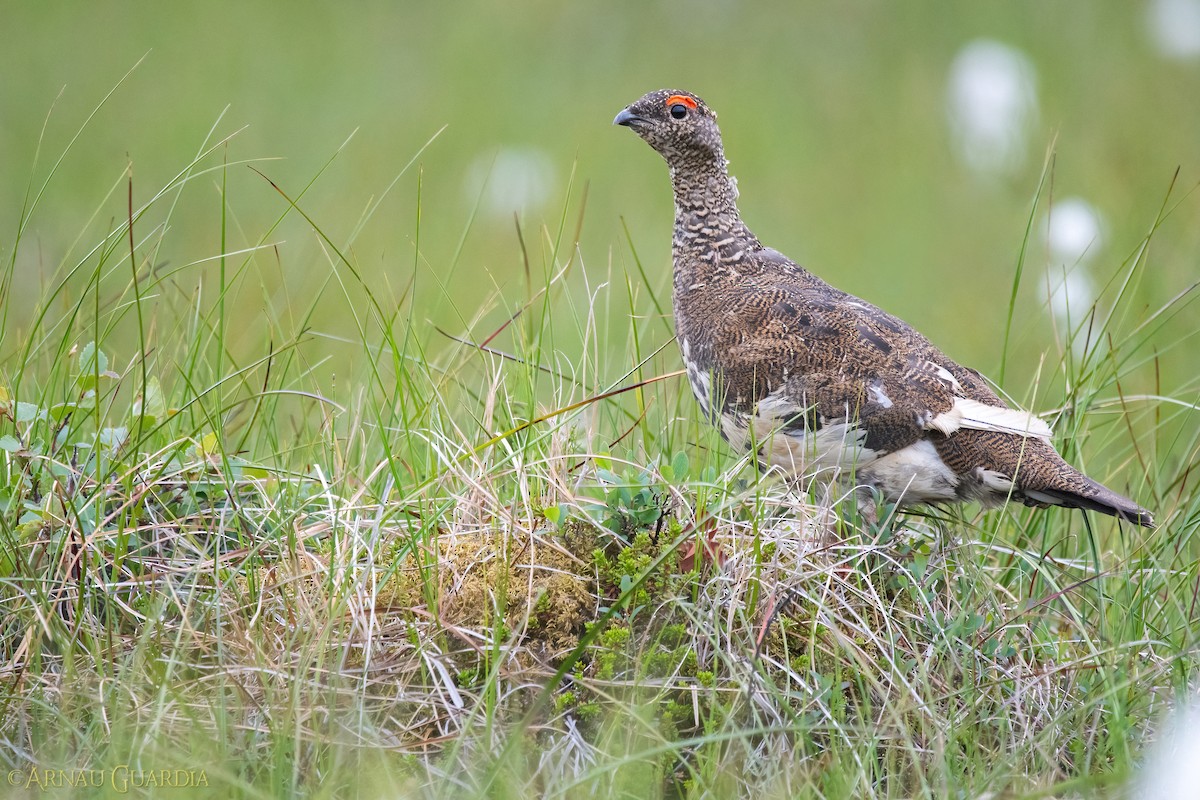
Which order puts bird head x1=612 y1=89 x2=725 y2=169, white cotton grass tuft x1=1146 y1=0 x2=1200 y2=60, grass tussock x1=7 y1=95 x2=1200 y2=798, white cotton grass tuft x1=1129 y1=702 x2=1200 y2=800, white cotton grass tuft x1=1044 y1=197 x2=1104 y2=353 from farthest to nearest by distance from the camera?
white cotton grass tuft x1=1146 y1=0 x2=1200 y2=60
white cotton grass tuft x1=1044 y1=197 x2=1104 y2=353
bird head x1=612 y1=89 x2=725 y2=169
grass tussock x1=7 y1=95 x2=1200 y2=798
white cotton grass tuft x1=1129 y1=702 x2=1200 y2=800

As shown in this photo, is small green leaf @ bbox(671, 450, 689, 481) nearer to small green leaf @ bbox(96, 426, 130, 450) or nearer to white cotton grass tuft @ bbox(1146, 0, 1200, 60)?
small green leaf @ bbox(96, 426, 130, 450)

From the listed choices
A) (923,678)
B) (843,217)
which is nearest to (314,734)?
(923,678)

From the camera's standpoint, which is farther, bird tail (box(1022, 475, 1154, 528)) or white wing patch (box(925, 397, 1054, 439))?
white wing patch (box(925, 397, 1054, 439))

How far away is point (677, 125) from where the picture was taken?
3.76m

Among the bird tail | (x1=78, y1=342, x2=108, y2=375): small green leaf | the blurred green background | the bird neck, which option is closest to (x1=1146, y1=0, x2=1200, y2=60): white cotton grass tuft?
the blurred green background

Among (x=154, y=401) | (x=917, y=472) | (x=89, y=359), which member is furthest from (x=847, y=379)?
(x=89, y=359)

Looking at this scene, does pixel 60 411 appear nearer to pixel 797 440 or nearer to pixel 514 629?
pixel 514 629

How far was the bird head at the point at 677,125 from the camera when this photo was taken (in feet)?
12.3

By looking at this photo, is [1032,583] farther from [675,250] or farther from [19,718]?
[19,718]

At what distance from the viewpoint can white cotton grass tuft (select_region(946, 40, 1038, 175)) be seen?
878cm

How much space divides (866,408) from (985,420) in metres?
0.33

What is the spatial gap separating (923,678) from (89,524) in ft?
6.30

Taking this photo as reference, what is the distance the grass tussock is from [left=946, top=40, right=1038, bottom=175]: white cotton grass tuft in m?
6.17

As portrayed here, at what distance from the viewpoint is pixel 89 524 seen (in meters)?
2.76
